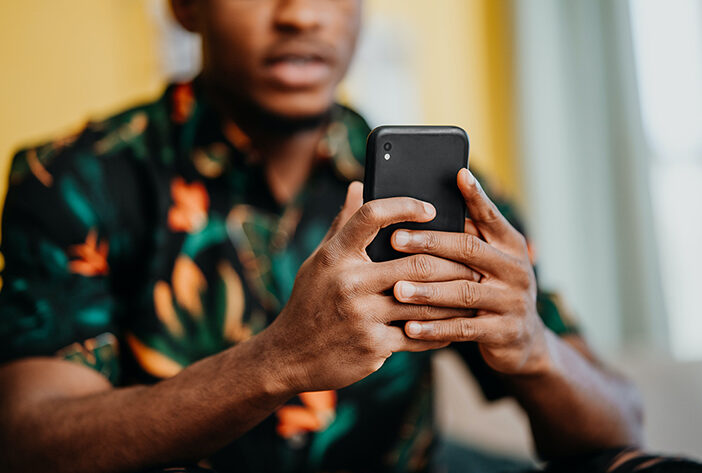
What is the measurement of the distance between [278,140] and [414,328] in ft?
1.59

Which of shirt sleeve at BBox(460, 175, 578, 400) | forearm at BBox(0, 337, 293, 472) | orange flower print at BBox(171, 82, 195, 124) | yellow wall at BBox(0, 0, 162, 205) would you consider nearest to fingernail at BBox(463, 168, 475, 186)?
forearm at BBox(0, 337, 293, 472)

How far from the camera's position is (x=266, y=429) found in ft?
2.72

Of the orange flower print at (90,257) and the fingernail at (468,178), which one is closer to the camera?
the fingernail at (468,178)

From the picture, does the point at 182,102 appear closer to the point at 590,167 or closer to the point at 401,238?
the point at 401,238

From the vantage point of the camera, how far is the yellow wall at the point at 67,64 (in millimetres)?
2119

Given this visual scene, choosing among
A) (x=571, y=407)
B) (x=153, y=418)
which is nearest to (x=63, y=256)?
(x=153, y=418)

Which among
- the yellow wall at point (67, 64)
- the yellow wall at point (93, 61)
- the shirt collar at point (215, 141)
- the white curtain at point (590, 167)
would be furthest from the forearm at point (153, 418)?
the white curtain at point (590, 167)

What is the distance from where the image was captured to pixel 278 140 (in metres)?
0.94

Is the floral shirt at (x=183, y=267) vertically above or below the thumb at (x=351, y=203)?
below

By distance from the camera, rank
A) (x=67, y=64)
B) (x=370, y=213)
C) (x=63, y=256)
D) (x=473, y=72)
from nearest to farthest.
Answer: (x=370, y=213) < (x=63, y=256) < (x=67, y=64) < (x=473, y=72)

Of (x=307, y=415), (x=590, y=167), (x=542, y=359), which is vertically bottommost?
(x=590, y=167)

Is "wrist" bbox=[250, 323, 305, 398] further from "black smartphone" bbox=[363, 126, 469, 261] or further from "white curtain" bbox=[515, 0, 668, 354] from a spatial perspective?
"white curtain" bbox=[515, 0, 668, 354]

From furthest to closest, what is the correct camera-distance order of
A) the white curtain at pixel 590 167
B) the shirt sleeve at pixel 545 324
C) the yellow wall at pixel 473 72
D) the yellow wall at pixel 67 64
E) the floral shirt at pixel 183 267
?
the yellow wall at pixel 473 72, the white curtain at pixel 590 167, the yellow wall at pixel 67 64, the shirt sleeve at pixel 545 324, the floral shirt at pixel 183 267

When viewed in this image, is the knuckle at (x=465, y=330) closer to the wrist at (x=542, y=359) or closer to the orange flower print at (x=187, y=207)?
the wrist at (x=542, y=359)
